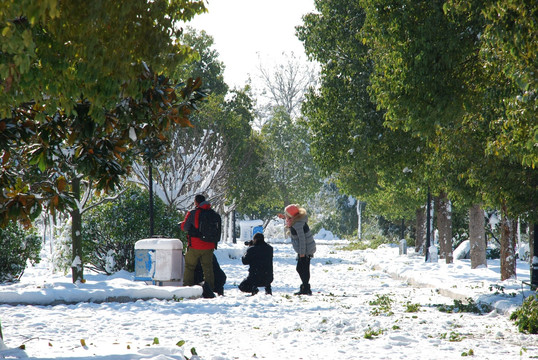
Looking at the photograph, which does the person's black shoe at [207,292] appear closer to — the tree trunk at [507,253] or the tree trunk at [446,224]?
the tree trunk at [507,253]

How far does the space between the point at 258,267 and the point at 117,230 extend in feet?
16.0

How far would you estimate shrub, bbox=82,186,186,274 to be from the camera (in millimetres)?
16219

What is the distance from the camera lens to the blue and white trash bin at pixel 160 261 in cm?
1280

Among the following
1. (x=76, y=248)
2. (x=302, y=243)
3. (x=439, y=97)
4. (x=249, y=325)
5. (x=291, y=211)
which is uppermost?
(x=439, y=97)

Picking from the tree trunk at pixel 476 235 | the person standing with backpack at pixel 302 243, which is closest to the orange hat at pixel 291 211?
the person standing with backpack at pixel 302 243

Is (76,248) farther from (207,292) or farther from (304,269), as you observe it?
(304,269)

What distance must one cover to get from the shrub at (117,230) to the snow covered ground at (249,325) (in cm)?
383

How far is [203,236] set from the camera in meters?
12.1

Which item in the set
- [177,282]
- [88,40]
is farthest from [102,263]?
[88,40]

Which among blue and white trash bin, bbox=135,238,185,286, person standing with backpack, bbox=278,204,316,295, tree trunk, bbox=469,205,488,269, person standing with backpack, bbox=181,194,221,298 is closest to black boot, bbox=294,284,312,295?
person standing with backpack, bbox=278,204,316,295

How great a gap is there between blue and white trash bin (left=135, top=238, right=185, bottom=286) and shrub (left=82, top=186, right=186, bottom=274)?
341cm

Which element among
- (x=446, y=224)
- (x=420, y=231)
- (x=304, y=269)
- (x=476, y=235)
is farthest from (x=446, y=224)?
(x=304, y=269)

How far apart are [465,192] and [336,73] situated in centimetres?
583

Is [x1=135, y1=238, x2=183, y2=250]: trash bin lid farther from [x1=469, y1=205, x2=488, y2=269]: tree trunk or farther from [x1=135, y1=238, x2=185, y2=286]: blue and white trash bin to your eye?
[x1=469, y1=205, x2=488, y2=269]: tree trunk
